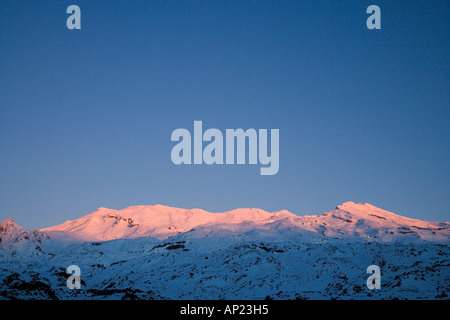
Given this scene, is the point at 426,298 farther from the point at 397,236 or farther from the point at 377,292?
the point at 397,236

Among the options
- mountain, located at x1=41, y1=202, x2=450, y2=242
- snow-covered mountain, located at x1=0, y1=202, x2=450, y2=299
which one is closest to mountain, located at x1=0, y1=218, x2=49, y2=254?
snow-covered mountain, located at x1=0, y1=202, x2=450, y2=299

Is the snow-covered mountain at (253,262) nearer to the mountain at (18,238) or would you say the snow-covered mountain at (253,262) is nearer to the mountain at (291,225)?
the mountain at (18,238)

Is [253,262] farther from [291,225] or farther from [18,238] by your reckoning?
[18,238]

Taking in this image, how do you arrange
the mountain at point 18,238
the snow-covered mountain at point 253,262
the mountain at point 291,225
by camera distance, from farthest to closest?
1. the mountain at point 18,238
2. the mountain at point 291,225
3. the snow-covered mountain at point 253,262

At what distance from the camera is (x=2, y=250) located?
424 ft

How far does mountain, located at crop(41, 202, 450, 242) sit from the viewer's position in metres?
125

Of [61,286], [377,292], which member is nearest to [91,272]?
[61,286]

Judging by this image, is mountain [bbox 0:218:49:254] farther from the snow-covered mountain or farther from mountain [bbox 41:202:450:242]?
mountain [bbox 41:202:450:242]

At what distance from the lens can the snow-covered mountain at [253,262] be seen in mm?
64500

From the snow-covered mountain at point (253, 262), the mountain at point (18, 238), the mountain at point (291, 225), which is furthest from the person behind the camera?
the mountain at point (18, 238)

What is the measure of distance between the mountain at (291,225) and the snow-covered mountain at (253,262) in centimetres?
54

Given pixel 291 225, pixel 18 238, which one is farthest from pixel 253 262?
pixel 18 238

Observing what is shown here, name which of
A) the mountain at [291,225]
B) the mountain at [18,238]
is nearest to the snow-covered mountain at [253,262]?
the mountain at [18,238]

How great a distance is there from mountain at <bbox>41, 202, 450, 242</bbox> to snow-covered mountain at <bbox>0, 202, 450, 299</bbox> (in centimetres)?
54
